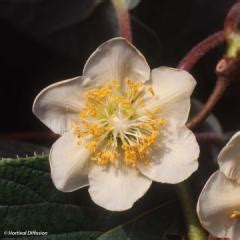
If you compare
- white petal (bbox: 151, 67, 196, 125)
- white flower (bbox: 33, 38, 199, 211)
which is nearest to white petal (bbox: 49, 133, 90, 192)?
white flower (bbox: 33, 38, 199, 211)

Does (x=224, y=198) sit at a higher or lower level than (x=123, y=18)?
Result: lower

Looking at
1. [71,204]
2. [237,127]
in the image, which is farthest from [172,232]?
[237,127]

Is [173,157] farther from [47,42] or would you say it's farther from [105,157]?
[47,42]

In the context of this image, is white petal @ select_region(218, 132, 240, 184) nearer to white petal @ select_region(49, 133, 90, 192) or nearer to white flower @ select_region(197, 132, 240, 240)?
→ white flower @ select_region(197, 132, 240, 240)

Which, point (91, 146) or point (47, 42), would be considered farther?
point (47, 42)

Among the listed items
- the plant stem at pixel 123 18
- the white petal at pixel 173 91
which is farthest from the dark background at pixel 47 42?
the white petal at pixel 173 91

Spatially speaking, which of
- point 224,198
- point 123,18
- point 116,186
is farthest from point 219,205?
point 123,18

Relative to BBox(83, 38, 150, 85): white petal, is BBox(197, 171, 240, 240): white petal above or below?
below
